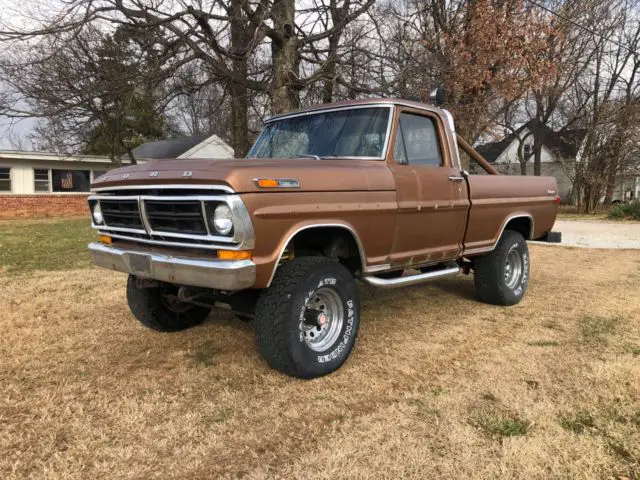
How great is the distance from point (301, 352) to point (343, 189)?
1194 mm

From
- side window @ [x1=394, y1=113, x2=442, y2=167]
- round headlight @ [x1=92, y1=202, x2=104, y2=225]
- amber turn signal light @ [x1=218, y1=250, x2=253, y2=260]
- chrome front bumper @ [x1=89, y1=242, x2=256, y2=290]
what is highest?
side window @ [x1=394, y1=113, x2=442, y2=167]

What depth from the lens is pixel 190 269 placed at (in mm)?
3205

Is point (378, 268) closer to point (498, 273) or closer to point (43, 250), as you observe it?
point (498, 273)

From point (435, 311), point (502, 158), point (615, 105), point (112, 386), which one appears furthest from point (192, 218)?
point (502, 158)

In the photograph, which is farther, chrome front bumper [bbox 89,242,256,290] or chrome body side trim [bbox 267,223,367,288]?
chrome body side trim [bbox 267,223,367,288]

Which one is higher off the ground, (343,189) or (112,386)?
(343,189)

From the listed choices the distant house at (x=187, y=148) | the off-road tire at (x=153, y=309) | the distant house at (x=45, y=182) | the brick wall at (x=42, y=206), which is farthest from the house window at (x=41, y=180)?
the off-road tire at (x=153, y=309)

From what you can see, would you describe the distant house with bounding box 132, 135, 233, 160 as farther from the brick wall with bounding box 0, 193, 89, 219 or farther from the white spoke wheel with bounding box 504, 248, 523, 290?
the white spoke wheel with bounding box 504, 248, 523, 290

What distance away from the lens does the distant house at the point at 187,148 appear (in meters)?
28.3

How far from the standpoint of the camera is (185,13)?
8.76 meters

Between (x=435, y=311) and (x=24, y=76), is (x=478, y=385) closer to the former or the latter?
(x=435, y=311)

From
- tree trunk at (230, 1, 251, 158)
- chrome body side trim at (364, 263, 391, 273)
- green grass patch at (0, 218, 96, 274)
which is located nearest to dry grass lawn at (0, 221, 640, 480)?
chrome body side trim at (364, 263, 391, 273)

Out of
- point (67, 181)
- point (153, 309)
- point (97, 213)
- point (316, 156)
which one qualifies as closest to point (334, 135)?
point (316, 156)

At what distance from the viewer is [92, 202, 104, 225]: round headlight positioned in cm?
414
